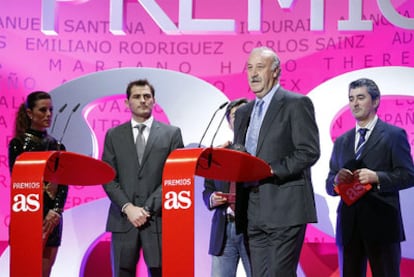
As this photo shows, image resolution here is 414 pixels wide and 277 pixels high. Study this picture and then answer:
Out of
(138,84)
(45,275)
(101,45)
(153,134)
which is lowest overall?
(45,275)

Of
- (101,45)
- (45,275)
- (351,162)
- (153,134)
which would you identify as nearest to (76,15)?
(101,45)

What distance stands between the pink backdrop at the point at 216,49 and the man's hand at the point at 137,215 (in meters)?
1.32

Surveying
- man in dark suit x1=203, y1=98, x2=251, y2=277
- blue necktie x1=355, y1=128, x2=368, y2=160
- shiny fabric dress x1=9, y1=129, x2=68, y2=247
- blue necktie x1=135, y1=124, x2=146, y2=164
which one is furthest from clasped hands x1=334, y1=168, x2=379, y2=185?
shiny fabric dress x1=9, y1=129, x2=68, y2=247

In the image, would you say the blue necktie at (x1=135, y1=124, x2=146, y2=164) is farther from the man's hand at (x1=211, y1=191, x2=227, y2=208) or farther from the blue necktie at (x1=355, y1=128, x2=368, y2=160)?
the blue necktie at (x1=355, y1=128, x2=368, y2=160)

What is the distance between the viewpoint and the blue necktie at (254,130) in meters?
4.23

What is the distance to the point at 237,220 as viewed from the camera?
4.18 meters

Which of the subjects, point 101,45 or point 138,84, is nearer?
point 138,84

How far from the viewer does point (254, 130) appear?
426cm

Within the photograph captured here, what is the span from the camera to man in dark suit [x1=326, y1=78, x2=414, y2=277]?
532 centimetres

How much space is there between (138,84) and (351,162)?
70.4 inches

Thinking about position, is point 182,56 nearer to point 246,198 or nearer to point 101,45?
point 101,45

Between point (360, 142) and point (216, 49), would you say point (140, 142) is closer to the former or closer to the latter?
point (216, 49)

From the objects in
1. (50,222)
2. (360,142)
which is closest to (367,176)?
(360,142)

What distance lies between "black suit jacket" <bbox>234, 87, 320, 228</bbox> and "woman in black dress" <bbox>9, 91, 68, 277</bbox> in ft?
6.54
